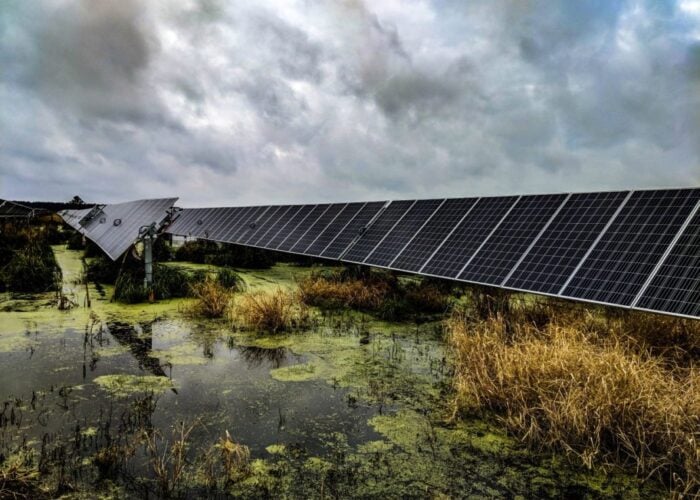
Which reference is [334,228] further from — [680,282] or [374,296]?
[680,282]

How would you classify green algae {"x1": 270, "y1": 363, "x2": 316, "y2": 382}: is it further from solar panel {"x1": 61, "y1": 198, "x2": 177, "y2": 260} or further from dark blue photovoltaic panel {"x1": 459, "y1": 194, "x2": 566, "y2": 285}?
solar panel {"x1": 61, "y1": 198, "x2": 177, "y2": 260}

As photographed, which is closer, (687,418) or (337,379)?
(687,418)

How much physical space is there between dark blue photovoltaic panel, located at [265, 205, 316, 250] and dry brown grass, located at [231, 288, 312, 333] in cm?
532

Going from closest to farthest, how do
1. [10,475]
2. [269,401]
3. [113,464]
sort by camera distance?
[10,475], [113,464], [269,401]

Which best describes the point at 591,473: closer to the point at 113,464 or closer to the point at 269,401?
the point at 269,401

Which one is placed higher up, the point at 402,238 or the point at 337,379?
the point at 402,238

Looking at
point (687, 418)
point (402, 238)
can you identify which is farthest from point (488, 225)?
point (687, 418)

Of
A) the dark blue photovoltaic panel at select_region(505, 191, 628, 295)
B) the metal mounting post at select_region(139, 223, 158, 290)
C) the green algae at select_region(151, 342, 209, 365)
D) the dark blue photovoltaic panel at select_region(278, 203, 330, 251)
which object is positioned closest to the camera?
the green algae at select_region(151, 342, 209, 365)

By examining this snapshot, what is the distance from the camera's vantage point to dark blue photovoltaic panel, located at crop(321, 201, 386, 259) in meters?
12.7

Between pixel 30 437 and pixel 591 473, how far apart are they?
572cm

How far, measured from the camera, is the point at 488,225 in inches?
401

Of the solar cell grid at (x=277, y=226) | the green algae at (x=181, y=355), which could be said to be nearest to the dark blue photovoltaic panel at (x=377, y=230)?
the solar cell grid at (x=277, y=226)

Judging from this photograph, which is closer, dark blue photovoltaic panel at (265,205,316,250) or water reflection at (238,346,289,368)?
water reflection at (238,346,289,368)

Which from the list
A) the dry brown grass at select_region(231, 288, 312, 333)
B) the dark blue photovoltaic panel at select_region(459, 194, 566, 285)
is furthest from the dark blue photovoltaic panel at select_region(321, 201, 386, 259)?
the dark blue photovoltaic panel at select_region(459, 194, 566, 285)
